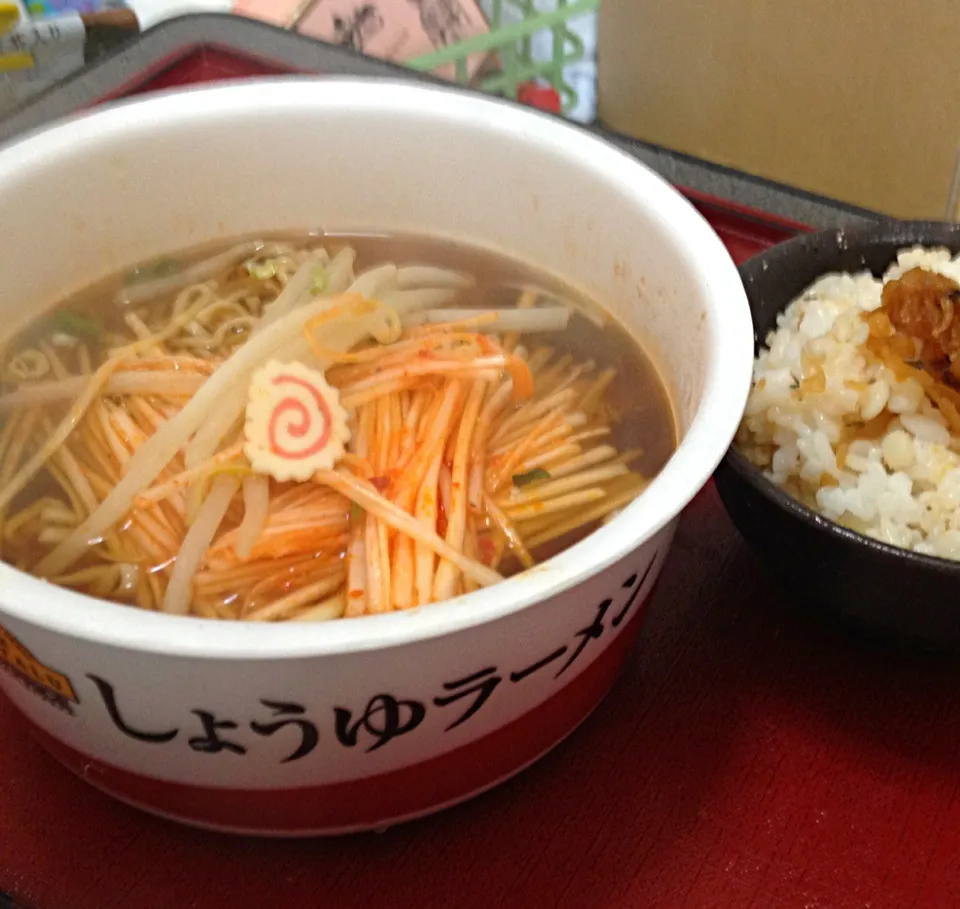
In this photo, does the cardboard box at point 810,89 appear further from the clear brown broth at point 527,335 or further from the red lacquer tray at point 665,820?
the red lacquer tray at point 665,820

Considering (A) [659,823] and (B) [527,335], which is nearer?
(A) [659,823]

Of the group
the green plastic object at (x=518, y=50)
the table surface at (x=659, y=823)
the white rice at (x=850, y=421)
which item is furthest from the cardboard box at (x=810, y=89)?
the table surface at (x=659, y=823)

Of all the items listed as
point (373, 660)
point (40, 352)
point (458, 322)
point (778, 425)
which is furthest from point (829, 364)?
point (40, 352)

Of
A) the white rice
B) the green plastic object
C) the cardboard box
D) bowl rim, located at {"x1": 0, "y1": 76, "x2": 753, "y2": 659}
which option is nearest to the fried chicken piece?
the white rice

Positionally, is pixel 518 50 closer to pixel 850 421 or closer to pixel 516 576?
pixel 850 421

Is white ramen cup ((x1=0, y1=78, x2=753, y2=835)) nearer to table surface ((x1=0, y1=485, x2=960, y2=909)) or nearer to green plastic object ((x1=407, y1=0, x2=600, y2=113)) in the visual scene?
table surface ((x1=0, y1=485, x2=960, y2=909))

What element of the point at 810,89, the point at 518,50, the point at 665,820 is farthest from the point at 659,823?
the point at 518,50
